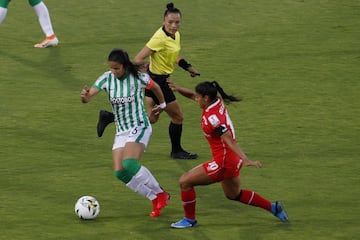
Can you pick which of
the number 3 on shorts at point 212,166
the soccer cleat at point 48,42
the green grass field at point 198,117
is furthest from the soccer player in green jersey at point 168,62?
the soccer cleat at point 48,42

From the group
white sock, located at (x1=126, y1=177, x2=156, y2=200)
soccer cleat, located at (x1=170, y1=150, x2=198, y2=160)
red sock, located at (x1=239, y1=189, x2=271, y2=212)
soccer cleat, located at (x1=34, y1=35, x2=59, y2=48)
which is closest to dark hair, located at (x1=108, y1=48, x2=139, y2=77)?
white sock, located at (x1=126, y1=177, x2=156, y2=200)

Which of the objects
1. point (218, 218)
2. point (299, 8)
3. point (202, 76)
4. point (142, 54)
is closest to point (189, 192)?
point (218, 218)

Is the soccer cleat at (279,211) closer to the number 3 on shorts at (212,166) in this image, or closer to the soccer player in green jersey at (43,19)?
the number 3 on shorts at (212,166)

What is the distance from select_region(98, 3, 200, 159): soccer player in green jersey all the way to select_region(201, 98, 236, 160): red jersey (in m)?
2.96

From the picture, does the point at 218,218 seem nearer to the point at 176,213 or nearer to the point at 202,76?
the point at 176,213

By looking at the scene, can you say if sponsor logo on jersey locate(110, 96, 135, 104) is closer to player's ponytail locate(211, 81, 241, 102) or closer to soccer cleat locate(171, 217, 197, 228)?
player's ponytail locate(211, 81, 241, 102)

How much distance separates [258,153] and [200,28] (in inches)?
291

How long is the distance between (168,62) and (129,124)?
2.60m

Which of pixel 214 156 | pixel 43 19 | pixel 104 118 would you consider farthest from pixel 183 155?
pixel 43 19

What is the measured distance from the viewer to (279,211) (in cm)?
1291

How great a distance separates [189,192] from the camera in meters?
12.7

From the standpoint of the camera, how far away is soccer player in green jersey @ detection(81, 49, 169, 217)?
13133mm

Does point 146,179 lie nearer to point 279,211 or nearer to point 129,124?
point 129,124

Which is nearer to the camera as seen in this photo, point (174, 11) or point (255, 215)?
point (255, 215)
